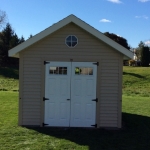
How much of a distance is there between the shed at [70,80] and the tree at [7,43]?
115 ft

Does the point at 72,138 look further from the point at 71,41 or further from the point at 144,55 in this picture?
the point at 144,55

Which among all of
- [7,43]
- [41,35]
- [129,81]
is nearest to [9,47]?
[7,43]

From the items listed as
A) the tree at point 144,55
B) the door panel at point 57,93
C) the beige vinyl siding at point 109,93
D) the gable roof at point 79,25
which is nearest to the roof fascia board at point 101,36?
the gable roof at point 79,25

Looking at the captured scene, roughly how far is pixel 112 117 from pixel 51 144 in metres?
3.13

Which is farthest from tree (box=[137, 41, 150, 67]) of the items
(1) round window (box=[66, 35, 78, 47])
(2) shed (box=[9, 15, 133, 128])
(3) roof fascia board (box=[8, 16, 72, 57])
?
(3) roof fascia board (box=[8, 16, 72, 57])

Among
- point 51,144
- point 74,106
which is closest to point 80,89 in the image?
point 74,106

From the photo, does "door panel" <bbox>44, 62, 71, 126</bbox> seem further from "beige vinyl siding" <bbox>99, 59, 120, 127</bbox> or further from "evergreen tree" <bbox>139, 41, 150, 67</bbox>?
"evergreen tree" <bbox>139, 41, 150, 67</bbox>

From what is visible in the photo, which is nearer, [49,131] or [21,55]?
[49,131]

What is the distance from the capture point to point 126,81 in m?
32.3

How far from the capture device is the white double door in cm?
1019

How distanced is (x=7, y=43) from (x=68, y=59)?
39.9 m

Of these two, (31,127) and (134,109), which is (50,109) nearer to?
(31,127)

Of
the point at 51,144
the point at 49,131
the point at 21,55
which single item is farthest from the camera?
the point at 21,55

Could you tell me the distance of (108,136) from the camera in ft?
30.2
